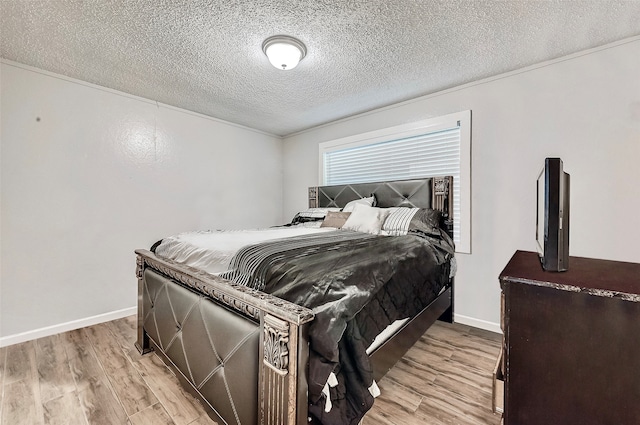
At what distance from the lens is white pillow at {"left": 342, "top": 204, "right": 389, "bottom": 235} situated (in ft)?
8.42

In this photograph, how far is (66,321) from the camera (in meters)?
2.53

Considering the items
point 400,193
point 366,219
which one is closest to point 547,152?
point 400,193

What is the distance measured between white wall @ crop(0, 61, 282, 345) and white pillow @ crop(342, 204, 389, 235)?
2069mm

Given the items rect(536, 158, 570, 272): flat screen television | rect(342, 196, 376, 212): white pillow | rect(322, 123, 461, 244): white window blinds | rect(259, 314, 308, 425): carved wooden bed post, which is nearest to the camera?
rect(259, 314, 308, 425): carved wooden bed post

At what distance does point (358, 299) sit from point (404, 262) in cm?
68

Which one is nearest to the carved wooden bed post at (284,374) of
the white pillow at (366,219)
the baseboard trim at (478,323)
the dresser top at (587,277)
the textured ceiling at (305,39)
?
the dresser top at (587,277)

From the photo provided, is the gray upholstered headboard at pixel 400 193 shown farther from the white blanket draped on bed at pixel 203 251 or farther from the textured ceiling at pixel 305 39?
the white blanket draped on bed at pixel 203 251

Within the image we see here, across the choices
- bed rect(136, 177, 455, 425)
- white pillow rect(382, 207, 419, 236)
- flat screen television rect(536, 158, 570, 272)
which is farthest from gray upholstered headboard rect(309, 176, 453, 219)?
flat screen television rect(536, 158, 570, 272)

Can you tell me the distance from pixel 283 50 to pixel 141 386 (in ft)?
8.18

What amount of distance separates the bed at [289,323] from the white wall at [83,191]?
1.10 meters

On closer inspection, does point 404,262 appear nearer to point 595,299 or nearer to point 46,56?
point 595,299

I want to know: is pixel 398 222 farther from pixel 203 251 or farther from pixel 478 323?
pixel 203 251

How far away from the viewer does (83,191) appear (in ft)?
8.61

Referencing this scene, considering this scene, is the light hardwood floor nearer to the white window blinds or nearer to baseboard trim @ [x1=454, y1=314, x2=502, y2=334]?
baseboard trim @ [x1=454, y1=314, x2=502, y2=334]
